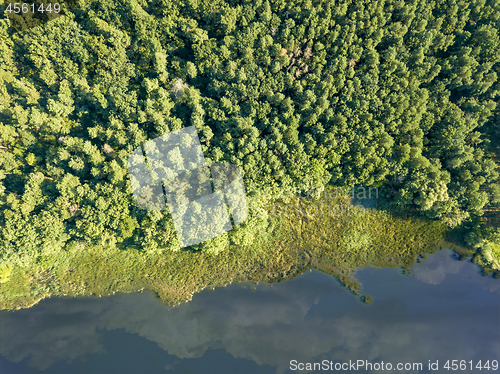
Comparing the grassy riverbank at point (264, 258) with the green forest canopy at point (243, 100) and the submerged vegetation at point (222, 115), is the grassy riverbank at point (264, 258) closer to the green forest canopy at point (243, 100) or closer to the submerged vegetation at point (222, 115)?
the submerged vegetation at point (222, 115)

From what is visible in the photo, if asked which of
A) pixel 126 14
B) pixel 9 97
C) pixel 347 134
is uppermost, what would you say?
pixel 126 14

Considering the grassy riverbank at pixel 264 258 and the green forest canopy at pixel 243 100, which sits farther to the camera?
the grassy riverbank at pixel 264 258

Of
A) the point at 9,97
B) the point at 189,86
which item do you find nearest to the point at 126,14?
the point at 189,86

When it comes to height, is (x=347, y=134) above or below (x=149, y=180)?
above

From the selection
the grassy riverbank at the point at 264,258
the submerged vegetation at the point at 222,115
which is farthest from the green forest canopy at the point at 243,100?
the grassy riverbank at the point at 264,258

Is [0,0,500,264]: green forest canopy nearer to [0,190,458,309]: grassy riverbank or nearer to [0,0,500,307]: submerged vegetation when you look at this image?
[0,0,500,307]: submerged vegetation

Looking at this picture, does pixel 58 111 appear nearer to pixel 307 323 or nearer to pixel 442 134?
pixel 307 323

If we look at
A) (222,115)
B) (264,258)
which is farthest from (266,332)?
(222,115)

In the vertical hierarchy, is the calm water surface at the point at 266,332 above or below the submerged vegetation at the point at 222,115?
below
